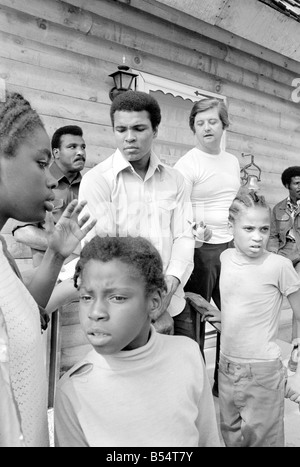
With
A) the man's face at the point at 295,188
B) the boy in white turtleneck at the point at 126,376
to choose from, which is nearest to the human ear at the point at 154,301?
the boy in white turtleneck at the point at 126,376

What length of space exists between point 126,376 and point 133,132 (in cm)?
132

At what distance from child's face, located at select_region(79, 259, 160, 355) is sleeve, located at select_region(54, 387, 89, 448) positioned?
0.16 m

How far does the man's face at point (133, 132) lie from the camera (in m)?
2.04

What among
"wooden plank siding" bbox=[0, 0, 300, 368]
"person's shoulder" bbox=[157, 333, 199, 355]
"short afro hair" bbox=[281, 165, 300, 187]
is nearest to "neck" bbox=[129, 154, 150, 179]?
"person's shoulder" bbox=[157, 333, 199, 355]

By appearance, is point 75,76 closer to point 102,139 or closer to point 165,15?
point 102,139

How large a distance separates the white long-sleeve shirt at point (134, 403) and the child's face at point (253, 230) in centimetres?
96

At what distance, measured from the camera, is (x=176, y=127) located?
4.44m

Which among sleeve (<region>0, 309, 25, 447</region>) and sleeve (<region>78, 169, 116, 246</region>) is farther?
sleeve (<region>78, 169, 116, 246</region>)

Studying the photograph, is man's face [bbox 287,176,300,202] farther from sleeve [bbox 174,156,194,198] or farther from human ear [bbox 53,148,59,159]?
human ear [bbox 53,148,59,159]

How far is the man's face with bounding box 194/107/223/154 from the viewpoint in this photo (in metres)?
2.78

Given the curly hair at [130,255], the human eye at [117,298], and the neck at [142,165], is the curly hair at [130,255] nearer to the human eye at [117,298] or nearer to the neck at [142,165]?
the human eye at [117,298]

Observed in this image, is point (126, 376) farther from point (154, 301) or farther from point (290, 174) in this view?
point (290, 174)

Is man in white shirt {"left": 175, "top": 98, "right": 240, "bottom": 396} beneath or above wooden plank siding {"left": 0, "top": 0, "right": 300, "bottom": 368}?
beneath
